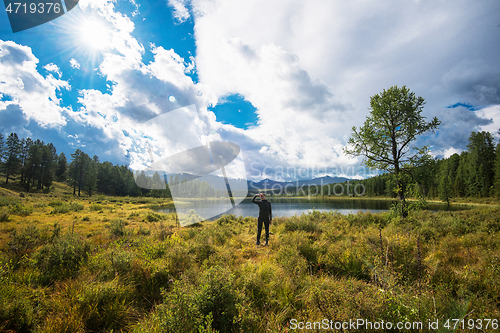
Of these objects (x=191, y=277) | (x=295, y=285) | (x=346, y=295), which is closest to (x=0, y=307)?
(x=191, y=277)

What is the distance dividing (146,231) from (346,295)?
11.8m

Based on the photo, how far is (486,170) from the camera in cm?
5219

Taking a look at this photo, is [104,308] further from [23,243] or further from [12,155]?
[12,155]

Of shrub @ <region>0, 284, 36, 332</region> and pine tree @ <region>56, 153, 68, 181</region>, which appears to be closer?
shrub @ <region>0, 284, 36, 332</region>

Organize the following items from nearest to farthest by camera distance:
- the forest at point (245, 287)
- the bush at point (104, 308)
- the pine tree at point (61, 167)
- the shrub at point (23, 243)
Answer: the forest at point (245, 287) < the bush at point (104, 308) < the shrub at point (23, 243) < the pine tree at point (61, 167)

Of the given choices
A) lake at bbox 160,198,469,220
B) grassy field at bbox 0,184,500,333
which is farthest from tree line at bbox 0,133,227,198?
grassy field at bbox 0,184,500,333

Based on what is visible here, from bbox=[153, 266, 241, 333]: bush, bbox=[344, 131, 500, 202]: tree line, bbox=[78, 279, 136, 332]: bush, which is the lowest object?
bbox=[78, 279, 136, 332]: bush

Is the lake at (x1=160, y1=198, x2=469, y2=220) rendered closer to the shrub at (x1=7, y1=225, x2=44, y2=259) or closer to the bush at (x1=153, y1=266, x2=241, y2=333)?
the bush at (x1=153, y1=266, x2=241, y2=333)

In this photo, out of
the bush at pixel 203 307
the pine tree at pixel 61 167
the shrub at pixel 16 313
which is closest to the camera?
the bush at pixel 203 307

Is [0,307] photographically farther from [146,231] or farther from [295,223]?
[295,223]

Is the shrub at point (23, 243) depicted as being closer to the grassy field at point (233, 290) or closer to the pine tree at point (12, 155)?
the grassy field at point (233, 290)

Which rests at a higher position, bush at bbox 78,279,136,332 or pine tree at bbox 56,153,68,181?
pine tree at bbox 56,153,68,181

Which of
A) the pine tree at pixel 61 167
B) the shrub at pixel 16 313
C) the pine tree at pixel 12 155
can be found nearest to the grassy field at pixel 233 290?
the shrub at pixel 16 313

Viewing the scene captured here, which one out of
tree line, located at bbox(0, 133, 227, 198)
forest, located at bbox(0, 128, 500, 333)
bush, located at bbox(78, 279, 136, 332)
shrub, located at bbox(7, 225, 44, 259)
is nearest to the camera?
forest, located at bbox(0, 128, 500, 333)
